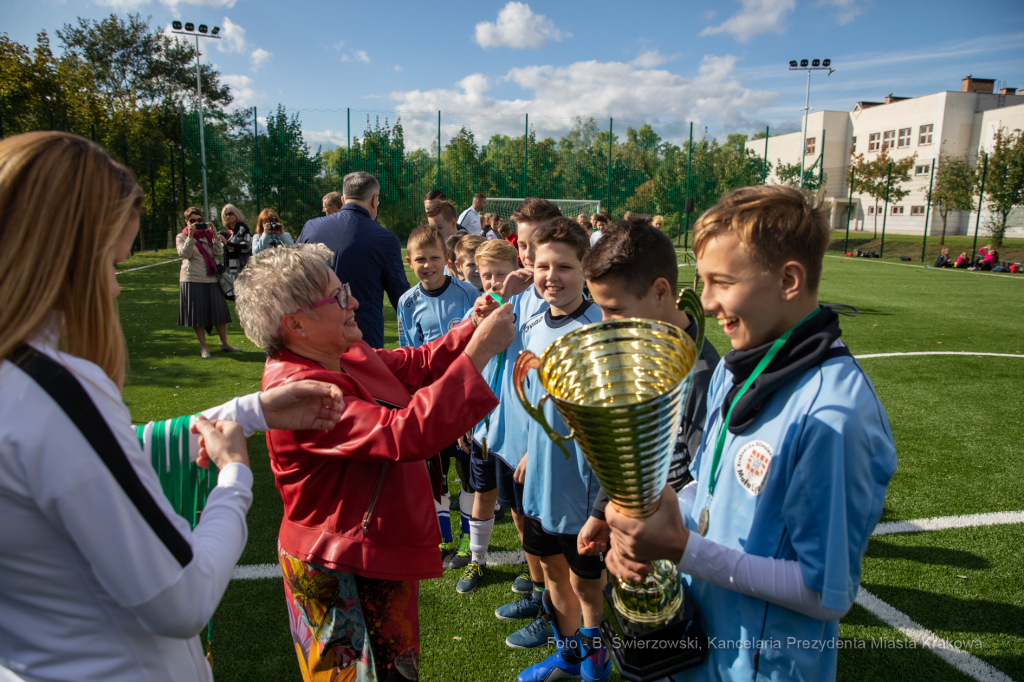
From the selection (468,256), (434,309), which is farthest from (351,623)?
(468,256)

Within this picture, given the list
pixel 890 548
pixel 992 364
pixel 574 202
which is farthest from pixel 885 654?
pixel 574 202

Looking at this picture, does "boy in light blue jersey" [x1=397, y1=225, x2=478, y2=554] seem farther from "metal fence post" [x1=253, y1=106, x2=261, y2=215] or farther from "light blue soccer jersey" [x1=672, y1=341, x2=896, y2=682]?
"metal fence post" [x1=253, y1=106, x2=261, y2=215]

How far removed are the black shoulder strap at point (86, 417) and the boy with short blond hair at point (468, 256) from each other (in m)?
4.06

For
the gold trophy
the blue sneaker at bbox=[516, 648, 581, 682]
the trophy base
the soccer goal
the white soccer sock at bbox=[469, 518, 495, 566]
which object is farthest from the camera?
the soccer goal

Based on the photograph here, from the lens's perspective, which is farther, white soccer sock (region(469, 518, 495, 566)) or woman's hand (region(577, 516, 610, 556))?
white soccer sock (region(469, 518, 495, 566))

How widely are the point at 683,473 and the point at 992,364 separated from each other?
29.3 ft

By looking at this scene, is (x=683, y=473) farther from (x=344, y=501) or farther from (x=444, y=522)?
(x=444, y=522)

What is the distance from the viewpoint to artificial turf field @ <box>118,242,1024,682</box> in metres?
2.90

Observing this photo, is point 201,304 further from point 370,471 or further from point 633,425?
point 633,425

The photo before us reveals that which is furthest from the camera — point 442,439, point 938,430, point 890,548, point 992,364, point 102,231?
point 992,364

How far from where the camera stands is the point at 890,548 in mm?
3812

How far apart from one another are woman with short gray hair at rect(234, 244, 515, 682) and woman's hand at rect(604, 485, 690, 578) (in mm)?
595

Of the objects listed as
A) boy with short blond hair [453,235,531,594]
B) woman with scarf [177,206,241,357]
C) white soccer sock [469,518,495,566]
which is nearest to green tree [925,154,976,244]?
woman with scarf [177,206,241,357]

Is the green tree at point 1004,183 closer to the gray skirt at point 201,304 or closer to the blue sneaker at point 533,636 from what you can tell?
the gray skirt at point 201,304
